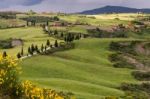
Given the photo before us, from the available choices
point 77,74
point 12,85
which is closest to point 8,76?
point 12,85

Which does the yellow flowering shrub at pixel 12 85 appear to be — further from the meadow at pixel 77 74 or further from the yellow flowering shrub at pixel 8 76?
the meadow at pixel 77 74

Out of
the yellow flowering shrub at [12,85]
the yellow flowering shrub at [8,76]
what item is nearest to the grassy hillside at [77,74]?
the yellow flowering shrub at [12,85]

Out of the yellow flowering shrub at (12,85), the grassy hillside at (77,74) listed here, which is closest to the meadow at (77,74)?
the grassy hillside at (77,74)

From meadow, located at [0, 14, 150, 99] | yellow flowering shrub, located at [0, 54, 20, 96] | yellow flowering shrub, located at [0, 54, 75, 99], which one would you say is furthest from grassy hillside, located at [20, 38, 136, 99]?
yellow flowering shrub, located at [0, 54, 20, 96]

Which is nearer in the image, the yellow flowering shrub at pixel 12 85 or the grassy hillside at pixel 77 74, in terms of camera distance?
the yellow flowering shrub at pixel 12 85

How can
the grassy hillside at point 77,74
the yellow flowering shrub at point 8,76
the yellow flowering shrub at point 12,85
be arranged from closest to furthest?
the yellow flowering shrub at point 8,76 < the yellow flowering shrub at point 12,85 < the grassy hillside at point 77,74

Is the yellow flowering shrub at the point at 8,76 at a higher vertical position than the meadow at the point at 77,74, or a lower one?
higher

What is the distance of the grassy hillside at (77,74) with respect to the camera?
123312mm

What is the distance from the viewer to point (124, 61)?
194m

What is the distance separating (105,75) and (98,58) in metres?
32.3

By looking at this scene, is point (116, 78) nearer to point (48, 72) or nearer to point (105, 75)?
point (105, 75)

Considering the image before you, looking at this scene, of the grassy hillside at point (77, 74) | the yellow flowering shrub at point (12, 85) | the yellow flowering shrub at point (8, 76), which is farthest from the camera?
the grassy hillside at point (77, 74)

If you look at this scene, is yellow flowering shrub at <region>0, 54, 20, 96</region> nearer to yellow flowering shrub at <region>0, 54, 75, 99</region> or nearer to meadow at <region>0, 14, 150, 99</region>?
yellow flowering shrub at <region>0, 54, 75, 99</region>

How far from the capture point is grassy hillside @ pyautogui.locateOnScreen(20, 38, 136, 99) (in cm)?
12331
